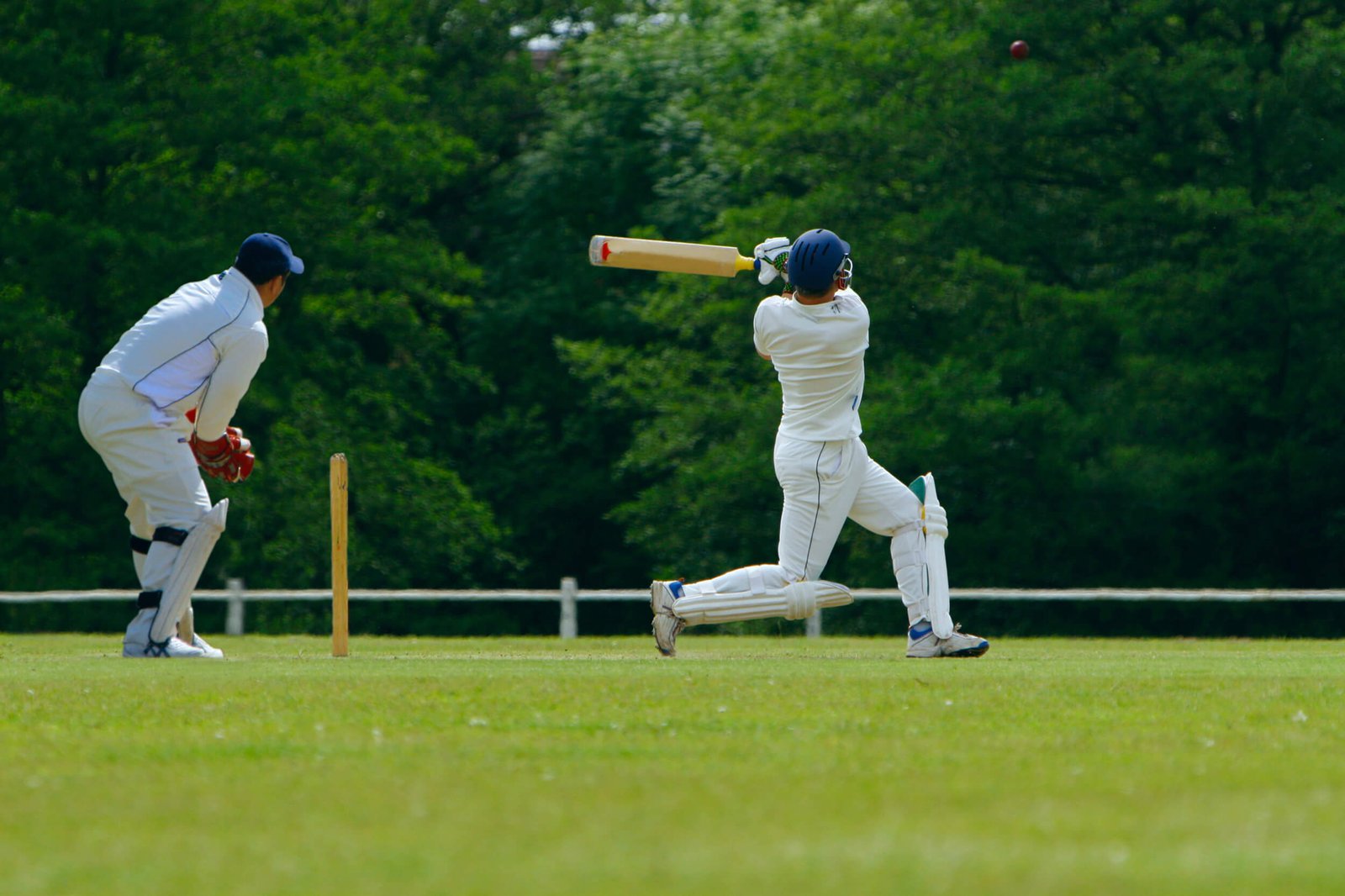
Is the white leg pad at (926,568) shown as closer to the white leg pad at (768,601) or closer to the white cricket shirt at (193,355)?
the white leg pad at (768,601)

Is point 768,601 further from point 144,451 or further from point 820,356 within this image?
point 144,451

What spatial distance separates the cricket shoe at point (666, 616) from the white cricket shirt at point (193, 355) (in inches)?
83.2

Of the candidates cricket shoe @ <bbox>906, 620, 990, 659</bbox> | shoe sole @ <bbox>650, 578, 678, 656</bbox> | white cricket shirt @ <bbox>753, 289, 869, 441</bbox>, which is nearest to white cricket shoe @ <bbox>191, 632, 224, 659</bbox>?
shoe sole @ <bbox>650, 578, 678, 656</bbox>

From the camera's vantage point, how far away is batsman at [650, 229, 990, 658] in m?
8.86

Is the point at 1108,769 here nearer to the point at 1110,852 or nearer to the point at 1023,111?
the point at 1110,852

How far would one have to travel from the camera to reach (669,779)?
4930mm

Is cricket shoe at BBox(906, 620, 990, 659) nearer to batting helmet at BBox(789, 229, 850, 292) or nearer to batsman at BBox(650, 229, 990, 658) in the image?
batsman at BBox(650, 229, 990, 658)

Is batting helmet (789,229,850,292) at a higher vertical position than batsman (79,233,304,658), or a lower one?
higher

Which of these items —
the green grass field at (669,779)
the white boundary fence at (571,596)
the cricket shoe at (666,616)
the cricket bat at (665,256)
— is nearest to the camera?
the green grass field at (669,779)

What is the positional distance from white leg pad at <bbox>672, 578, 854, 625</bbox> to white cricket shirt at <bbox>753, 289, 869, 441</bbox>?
2.34ft

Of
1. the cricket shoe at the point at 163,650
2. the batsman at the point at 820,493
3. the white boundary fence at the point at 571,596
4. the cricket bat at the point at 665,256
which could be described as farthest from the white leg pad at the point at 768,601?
the white boundary fence at the point at 571,596

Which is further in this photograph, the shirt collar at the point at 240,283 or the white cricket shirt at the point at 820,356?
the shirt collar at the point at 240,283

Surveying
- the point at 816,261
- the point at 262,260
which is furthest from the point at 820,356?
the point at 262,260

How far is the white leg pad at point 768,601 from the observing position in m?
8.80
